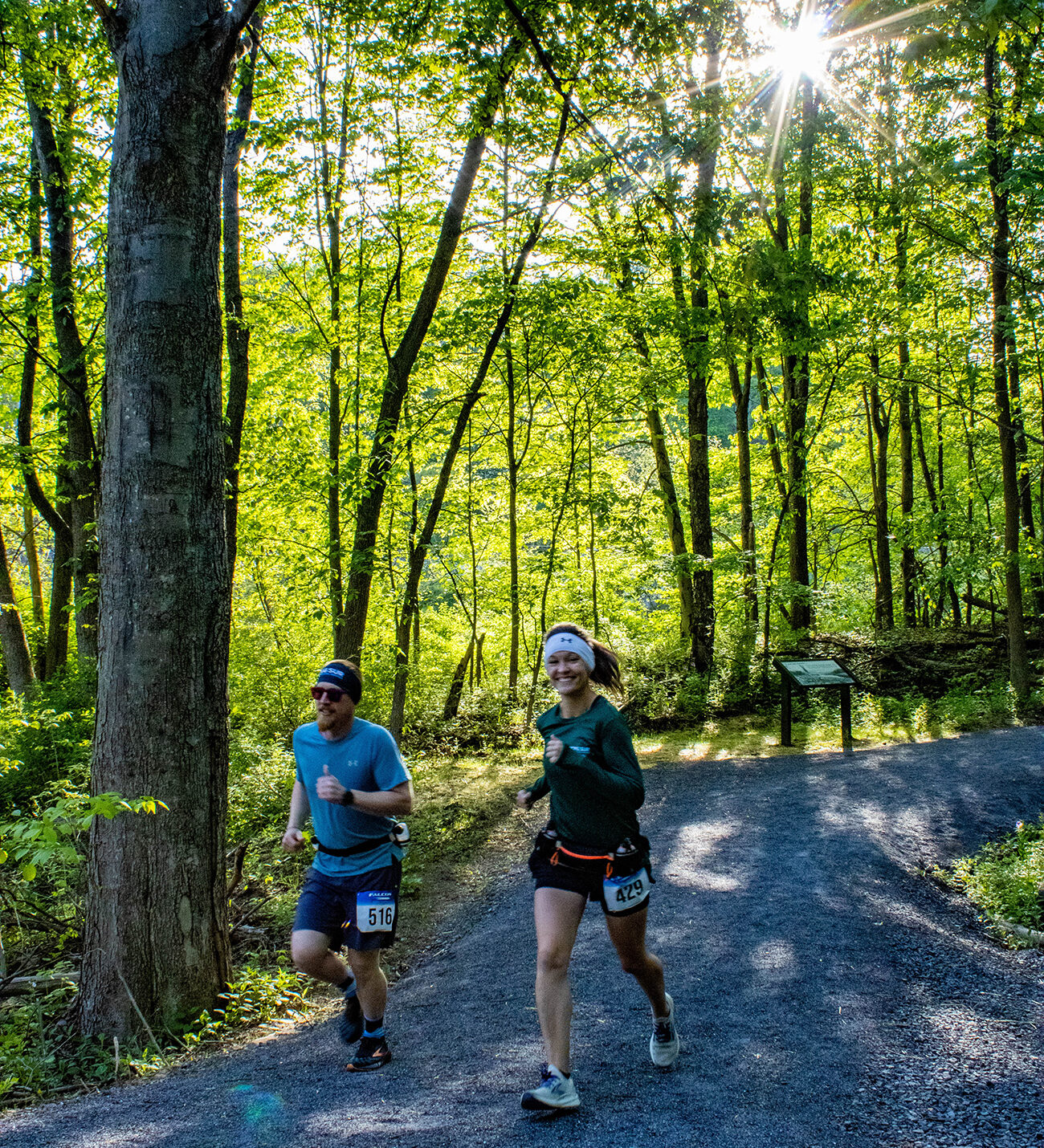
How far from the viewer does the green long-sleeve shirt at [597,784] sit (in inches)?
125

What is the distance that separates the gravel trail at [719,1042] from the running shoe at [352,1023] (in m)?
0.15

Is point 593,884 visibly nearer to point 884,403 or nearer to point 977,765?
point 977,765

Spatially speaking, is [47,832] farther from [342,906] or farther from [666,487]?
[666,487]

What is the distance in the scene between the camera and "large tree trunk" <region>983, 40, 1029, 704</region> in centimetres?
1145

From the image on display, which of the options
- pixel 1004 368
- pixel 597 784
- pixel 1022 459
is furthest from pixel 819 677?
pixel 1022 459

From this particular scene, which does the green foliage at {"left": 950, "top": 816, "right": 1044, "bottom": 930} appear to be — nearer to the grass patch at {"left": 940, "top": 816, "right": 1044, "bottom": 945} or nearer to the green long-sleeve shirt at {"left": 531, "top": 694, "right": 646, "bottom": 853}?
the grass patch at {"left": 940, "top": 816, "right": 1044, "bottom": 945}

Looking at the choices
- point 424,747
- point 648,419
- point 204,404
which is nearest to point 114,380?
point 204,404

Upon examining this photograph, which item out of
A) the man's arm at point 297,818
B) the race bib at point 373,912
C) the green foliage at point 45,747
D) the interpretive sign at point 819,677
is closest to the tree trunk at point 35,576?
the green foliage at point 45,747

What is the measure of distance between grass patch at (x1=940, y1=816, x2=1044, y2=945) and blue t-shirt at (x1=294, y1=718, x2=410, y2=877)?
419 centimetres

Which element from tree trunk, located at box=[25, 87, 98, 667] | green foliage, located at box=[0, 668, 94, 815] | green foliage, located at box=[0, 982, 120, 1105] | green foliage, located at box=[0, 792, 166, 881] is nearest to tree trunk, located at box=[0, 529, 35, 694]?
tree trunk, located at box=[25, 87, 98, 667]

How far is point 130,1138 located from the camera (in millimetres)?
3283

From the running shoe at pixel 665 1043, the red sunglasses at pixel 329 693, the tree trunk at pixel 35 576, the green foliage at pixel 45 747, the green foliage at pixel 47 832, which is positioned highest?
the tree trunk at pixel 35 576

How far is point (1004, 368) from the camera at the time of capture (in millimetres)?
12258

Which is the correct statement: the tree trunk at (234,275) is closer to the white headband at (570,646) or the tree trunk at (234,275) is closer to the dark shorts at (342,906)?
the dark shorts at (342,906)
